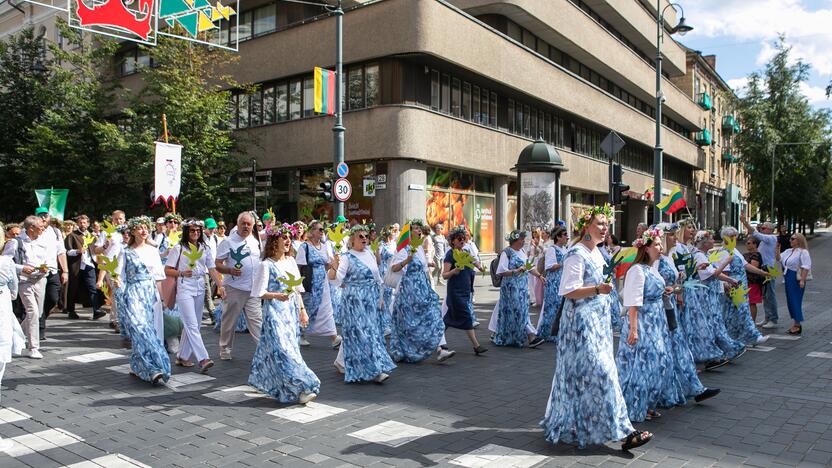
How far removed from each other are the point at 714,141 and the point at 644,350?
213 feet

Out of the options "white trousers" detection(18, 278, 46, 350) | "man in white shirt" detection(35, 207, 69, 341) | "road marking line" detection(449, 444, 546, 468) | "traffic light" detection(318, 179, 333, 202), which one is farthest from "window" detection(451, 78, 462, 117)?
"road marking line" detection(449, 444, 546, 468)

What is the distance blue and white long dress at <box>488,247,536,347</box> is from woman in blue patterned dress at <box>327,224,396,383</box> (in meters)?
2.60

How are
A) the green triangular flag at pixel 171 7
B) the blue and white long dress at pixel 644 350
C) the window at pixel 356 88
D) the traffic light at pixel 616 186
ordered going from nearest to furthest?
the blue and white long dress at pixel 644 350, the traffic light at pixel 616 186, the green triangular flag at pixel 171 7, the window at pixel 356 88

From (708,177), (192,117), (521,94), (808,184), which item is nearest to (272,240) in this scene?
(192,117)

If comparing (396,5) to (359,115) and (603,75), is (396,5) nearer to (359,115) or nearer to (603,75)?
(359,115)

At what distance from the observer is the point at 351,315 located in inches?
297

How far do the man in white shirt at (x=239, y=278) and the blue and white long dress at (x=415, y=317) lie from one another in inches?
71.2

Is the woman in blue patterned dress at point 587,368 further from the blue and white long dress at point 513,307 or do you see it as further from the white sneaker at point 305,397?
the blue and white long dress at point 513,307

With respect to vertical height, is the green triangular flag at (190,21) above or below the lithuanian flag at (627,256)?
above

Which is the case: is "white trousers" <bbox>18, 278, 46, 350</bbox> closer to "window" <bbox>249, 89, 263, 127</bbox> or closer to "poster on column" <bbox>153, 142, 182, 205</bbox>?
"poster on column" <bbox>153, 142, 182, 205</bbox>

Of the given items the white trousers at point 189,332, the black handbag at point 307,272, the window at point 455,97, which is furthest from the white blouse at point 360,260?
the window at point 455,97

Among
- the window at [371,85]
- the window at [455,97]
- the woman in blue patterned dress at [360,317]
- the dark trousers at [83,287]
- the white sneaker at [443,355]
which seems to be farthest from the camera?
the window at [455,97]

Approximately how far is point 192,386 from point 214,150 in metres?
16.6

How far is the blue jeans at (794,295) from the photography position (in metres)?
10.8
